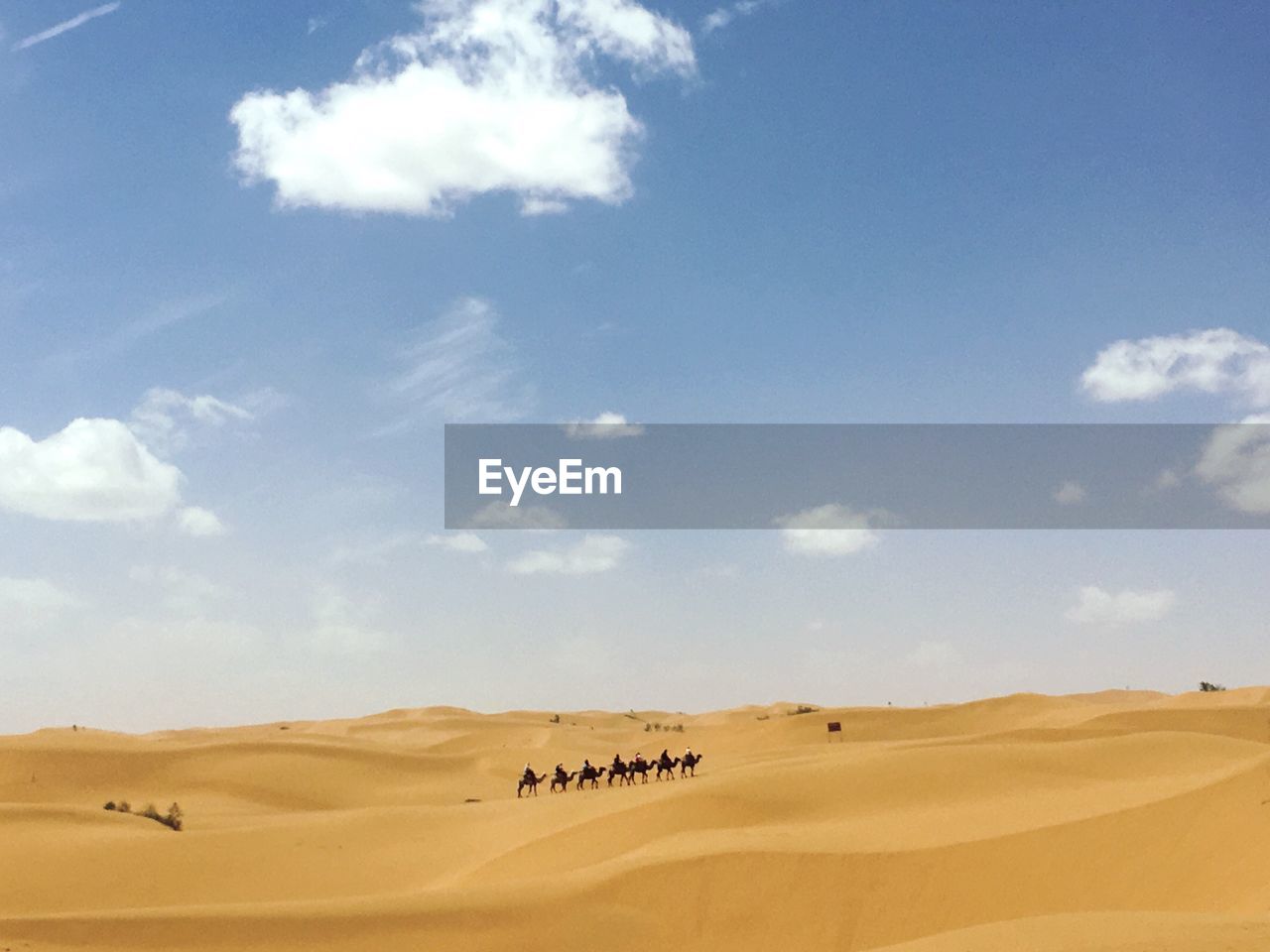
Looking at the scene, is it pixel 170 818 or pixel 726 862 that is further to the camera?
pixel 170 818

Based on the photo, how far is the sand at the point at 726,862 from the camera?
1122 centimetres

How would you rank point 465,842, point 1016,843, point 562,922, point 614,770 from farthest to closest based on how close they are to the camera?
point 614,770 < point 465,842 < point 1016,843 < point 562,922

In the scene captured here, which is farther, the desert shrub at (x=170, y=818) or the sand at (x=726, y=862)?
the desert shrub at (x=170, y=818)

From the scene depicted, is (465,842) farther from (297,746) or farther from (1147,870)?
(297,746)

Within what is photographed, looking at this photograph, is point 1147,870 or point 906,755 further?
point 906,755

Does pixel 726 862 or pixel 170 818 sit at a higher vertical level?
pixel 726 862

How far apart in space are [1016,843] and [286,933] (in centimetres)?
885

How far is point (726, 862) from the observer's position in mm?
13250

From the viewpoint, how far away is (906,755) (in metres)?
20.9

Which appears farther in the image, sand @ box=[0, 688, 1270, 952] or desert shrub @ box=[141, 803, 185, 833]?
desert shrub @ box=[141, 803, 185, 833]

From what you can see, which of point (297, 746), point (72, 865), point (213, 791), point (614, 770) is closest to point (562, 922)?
point (72, 865)

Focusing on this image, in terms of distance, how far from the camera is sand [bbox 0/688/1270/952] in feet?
36.8

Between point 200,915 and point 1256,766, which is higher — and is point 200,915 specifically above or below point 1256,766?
below

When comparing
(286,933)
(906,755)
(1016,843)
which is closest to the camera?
(286,933)
